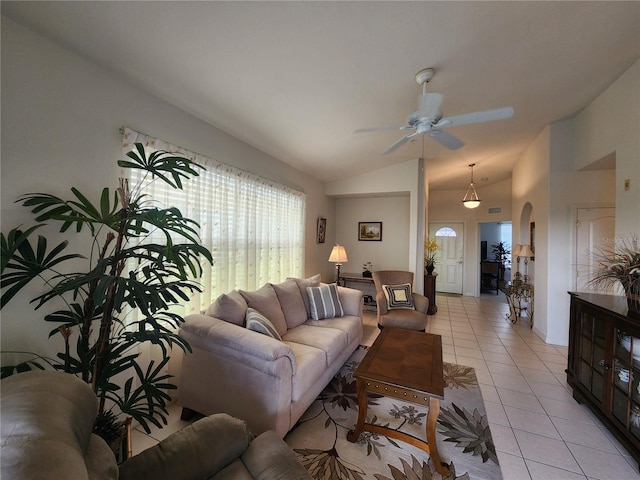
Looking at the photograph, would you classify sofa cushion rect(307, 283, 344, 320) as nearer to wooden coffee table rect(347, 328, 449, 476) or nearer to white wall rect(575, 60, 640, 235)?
wooden coffee table rect(347, 328, 449, 476)

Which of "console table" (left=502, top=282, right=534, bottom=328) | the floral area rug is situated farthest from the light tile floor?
"console table" (left=502, top=282, right=534, bottom=328)

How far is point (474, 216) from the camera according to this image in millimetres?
6836

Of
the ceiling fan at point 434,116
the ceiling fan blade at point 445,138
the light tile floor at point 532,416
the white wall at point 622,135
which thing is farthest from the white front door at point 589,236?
the ceiling fan at point 434,116

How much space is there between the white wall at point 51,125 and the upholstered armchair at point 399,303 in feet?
11.0

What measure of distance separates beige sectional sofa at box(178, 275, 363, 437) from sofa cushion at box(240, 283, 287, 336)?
0.01m

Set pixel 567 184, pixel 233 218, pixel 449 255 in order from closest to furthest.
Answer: pixel 233 218
pixel 567 184
pixel 449 255

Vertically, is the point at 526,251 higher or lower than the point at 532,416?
higher

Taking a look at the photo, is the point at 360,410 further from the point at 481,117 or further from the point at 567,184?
the point at 567,184

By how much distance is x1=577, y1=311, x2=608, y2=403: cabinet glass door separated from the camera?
6.65 feet

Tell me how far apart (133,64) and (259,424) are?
2570 mm

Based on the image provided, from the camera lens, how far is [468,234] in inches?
270

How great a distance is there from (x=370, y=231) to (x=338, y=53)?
13.3 ft

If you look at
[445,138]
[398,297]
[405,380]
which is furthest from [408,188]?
[405,380]

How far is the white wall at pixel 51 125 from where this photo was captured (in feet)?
4.47
